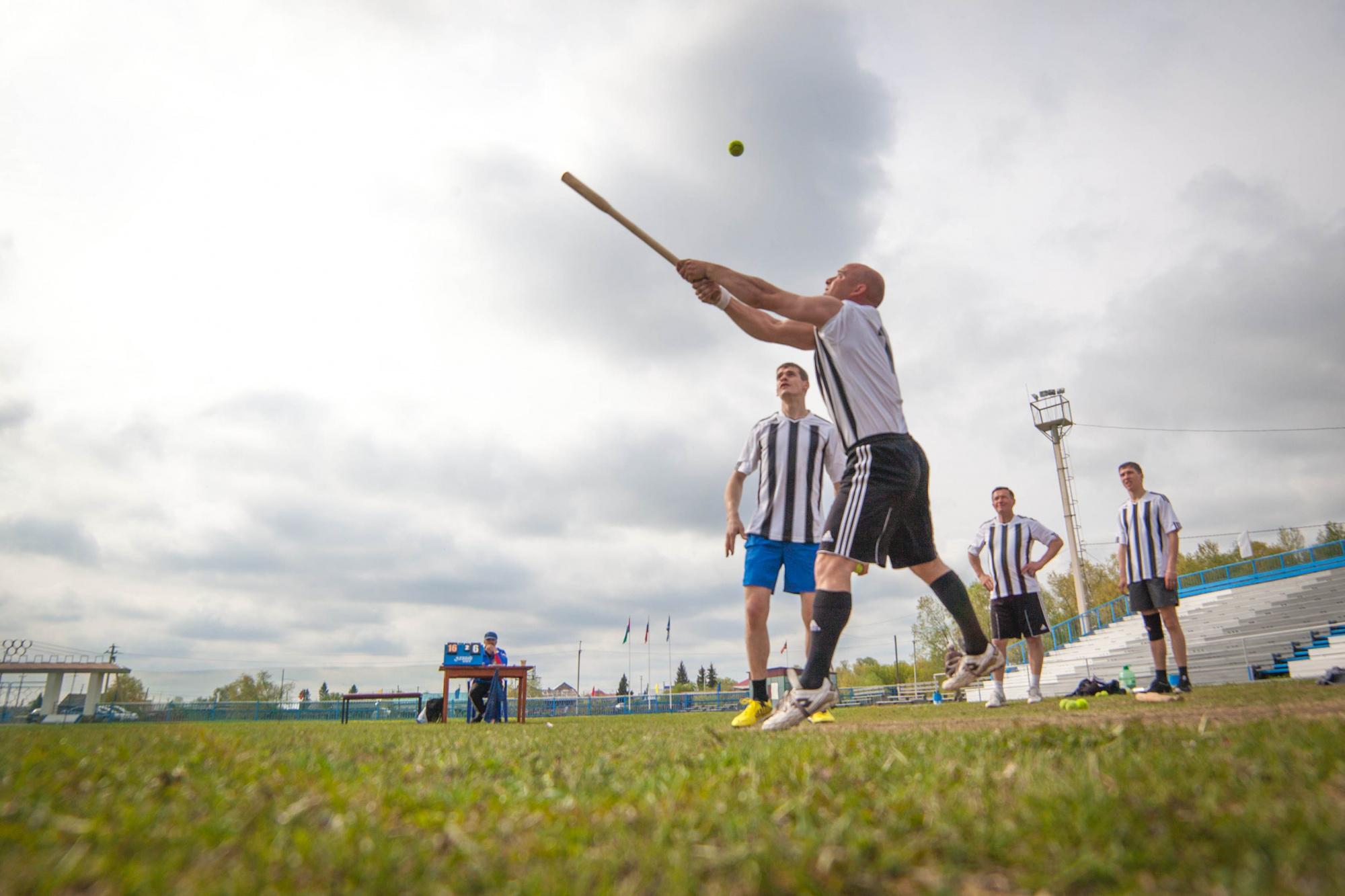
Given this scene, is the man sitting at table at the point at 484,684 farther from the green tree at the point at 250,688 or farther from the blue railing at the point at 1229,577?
the green tree at the point at 250,688

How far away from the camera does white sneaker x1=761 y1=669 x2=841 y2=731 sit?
14.8ft

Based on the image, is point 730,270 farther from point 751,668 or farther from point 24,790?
point 24,790

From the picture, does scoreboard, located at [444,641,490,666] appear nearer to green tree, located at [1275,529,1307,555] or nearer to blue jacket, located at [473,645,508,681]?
blue jacket, located at [473,645,508,681]

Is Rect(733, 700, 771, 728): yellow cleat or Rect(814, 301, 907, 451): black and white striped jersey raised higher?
Rect(814, 301, 907, 451): black and white striped jersey

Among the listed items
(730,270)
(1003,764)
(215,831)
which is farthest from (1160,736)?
(730,270)

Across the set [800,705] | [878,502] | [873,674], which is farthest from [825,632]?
[873,674]

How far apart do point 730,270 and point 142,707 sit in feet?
171

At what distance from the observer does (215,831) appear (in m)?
1.50

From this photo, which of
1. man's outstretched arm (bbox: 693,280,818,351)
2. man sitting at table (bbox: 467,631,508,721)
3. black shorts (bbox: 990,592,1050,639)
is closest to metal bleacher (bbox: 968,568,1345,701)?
black shorts (bbox: 990,592,1050,639)

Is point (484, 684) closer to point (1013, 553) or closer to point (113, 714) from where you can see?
point (1013, 553)

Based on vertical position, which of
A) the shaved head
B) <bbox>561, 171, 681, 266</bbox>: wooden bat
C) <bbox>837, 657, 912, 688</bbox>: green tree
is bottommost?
<bbox>837, 657, 912, 688</bbox>: green tree

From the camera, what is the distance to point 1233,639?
→ 20781 millimetres

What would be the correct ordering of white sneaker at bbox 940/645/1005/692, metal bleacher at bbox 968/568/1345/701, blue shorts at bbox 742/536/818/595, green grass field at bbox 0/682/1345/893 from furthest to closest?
metal bleacher at bbox 968/568/1345/701
blue shorts at bbox 742/536/818/595
white sneaker at bbox 940/645/1005/692
green grass field at bbox 0/682/1345/893

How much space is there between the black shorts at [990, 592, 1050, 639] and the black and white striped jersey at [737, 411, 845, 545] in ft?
14.4
